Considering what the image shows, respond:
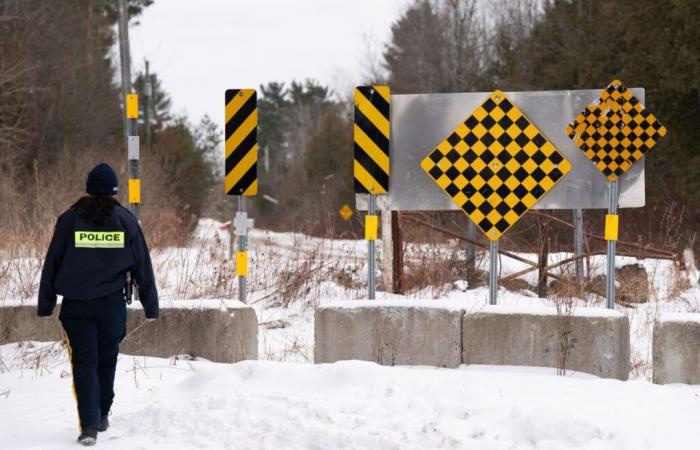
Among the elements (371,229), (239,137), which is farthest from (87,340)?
(239,137)

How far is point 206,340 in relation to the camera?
341 inches

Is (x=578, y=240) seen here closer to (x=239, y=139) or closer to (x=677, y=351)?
(x=677, y=351)

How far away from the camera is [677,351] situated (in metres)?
7.65

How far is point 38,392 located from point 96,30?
4587 centimetres

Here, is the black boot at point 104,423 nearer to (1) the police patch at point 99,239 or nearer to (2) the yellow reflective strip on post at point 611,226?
(1) the police patch at point 99,239

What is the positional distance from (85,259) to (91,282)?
5.9 inches

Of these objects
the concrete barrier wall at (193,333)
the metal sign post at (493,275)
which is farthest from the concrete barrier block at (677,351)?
the concrete barrier wall at (193,333)

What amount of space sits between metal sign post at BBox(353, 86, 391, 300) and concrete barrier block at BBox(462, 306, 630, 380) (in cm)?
119

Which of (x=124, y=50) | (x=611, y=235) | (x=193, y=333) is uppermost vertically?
(x=124, y=50)

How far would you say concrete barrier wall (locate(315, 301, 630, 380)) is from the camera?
7852 millimetres

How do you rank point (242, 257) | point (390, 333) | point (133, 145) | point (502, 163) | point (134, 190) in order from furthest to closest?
point (133, 145)
point (134, 190)
point (242, 257)
point (502, 163)
point (390, 333)

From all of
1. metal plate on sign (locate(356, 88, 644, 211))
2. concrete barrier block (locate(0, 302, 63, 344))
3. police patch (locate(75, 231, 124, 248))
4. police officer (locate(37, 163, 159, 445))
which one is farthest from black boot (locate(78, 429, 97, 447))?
metal plate on sign (locate(356, 88, 644, 211))

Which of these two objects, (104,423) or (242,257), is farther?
(242,257)

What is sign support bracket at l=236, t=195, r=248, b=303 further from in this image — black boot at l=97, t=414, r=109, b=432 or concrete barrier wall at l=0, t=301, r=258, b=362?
black boot at l=97, t=414, r=109, b=432
